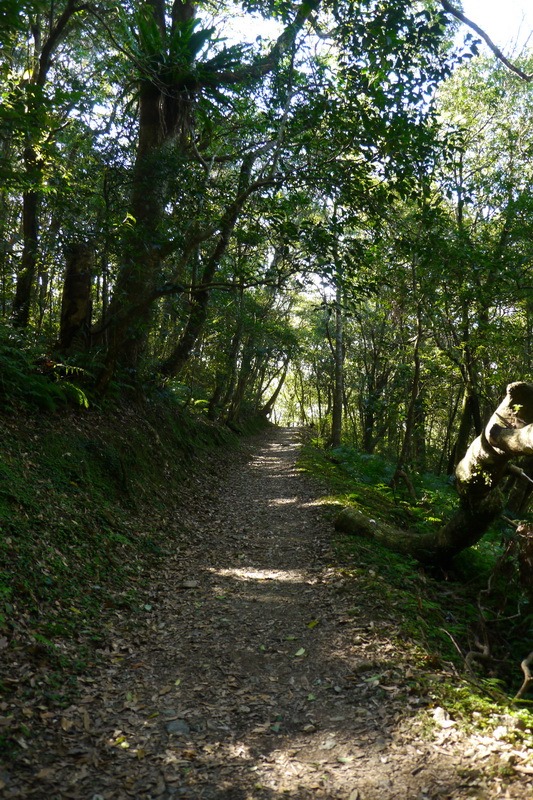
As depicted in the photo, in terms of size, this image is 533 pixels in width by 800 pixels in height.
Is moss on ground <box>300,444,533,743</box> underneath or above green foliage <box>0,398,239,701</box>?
underneath

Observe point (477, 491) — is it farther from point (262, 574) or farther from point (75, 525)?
point (75, 525)

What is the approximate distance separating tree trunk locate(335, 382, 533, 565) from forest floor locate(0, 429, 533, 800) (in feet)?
4.64

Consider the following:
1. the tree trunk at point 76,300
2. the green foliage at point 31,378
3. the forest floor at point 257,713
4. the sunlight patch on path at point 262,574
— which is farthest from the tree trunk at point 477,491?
the tree trunk at point 76,300

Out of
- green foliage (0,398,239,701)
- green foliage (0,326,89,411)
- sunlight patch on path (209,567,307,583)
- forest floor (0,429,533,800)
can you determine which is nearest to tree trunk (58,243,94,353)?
green foliage (0,326,89,411)

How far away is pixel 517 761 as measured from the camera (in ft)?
10.3

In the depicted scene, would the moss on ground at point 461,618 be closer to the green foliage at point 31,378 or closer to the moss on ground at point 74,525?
the moss on ground at point 74,525

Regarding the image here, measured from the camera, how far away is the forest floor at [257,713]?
10.2 ft

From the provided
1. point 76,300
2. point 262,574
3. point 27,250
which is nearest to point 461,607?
point 262,574

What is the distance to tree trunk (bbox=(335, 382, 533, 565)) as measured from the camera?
5.14 metres

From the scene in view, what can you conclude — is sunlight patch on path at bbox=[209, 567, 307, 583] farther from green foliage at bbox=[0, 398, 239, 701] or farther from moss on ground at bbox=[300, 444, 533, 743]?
green foliage at bbox=[0, 398, 239, 701]

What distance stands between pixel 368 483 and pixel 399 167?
9355 mm

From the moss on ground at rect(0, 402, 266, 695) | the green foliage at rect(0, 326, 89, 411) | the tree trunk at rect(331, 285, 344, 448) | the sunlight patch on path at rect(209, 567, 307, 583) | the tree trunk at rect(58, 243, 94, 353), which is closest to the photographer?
the moss on ground at rect(0, 402, 266, 695)

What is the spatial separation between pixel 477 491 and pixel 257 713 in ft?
12.2

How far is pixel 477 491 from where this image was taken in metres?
6.25
